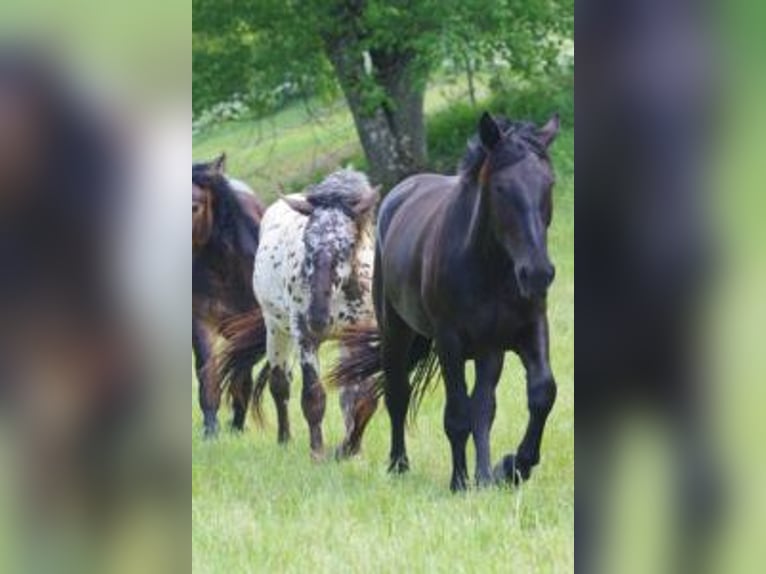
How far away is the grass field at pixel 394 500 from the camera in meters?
1.18

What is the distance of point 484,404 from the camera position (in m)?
2.26

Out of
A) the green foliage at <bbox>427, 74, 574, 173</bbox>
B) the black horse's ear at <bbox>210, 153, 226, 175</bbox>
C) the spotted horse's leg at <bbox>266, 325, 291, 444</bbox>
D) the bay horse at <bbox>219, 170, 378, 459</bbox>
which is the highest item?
the green foliage at <bbox>427, 74, 574, 173</bbox>

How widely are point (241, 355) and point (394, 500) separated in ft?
5.02

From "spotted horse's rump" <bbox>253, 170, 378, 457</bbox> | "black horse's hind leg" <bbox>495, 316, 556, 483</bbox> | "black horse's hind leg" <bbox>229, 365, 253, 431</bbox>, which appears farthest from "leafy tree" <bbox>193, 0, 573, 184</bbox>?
"black horse's hind leg" <bbox>229, 365, 253, 431</bbox>

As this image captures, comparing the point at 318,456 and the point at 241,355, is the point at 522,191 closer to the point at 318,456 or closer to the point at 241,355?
the point at 318,456

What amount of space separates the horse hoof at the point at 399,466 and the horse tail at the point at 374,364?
0.16 metres

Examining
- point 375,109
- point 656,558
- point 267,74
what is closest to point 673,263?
point 656,558

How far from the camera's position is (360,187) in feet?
9.48

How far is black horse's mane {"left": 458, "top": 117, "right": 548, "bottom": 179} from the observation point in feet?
6.27

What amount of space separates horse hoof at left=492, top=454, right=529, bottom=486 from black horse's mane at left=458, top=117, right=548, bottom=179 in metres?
0.54

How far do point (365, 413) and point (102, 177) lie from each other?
2323 millimetres

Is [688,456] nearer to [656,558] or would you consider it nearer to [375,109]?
[656,558]

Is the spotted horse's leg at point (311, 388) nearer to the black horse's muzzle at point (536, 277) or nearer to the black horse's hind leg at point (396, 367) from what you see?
the black horse's hind leg at point (396, 367)

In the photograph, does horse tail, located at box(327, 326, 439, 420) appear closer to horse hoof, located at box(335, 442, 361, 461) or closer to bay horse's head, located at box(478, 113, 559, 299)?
horse hoof, located at box(335, 442, 361, 461)
